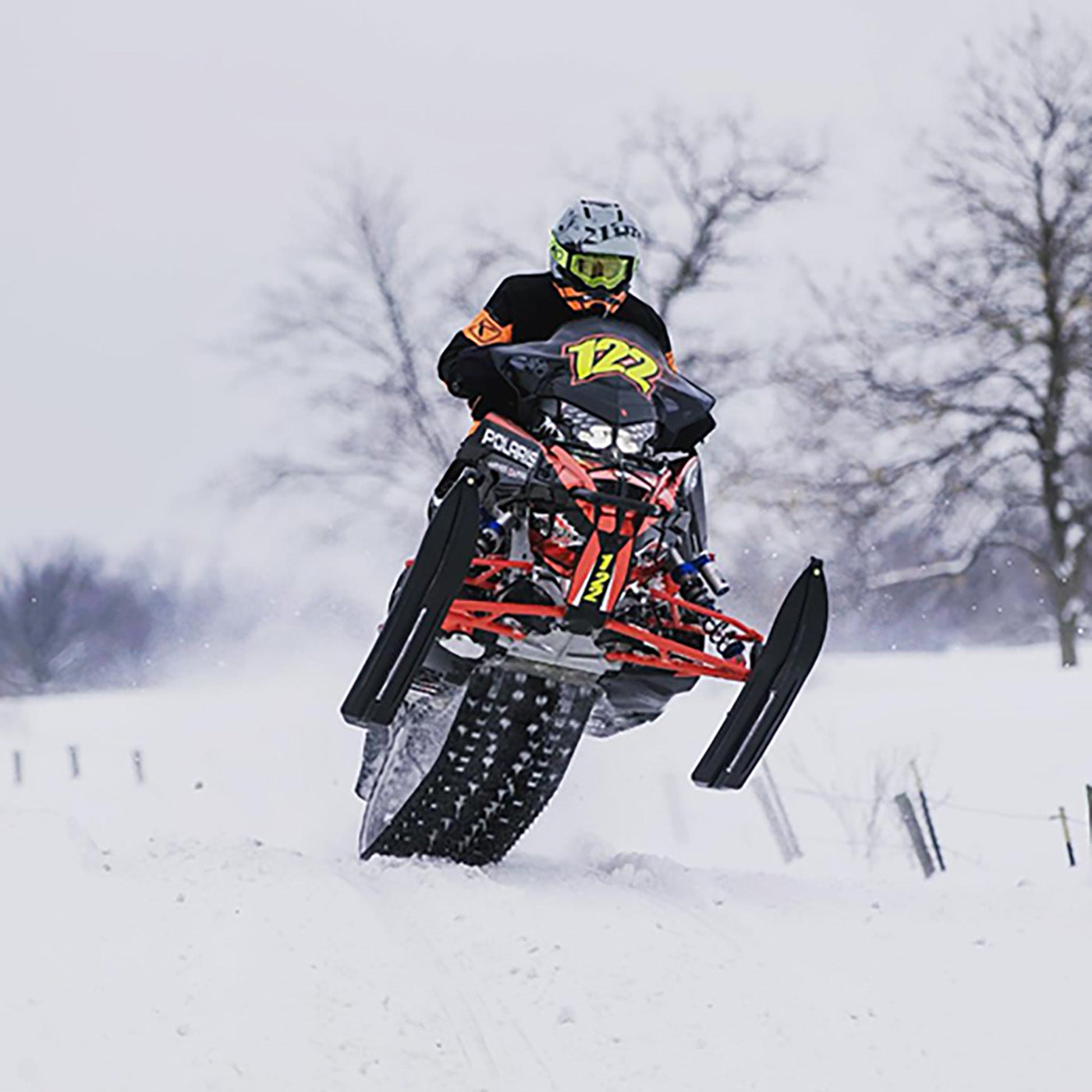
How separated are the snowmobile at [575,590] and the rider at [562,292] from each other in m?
0.18

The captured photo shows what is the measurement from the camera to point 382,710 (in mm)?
7203

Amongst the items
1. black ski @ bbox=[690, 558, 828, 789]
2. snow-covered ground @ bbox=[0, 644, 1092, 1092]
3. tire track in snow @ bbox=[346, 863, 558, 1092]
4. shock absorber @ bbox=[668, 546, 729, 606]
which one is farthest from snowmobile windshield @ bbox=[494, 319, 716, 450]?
tire track in snow @ bbox=[346, 863, 558, 1092]

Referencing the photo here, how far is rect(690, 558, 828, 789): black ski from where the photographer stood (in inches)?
297

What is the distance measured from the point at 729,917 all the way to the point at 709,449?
13797mm

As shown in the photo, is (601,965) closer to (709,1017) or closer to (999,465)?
(709,1017)

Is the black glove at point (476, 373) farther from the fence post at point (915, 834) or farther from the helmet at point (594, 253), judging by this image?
the fence post at point (915, 834)

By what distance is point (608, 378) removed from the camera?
24.6 feet

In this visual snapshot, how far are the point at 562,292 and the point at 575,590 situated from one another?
5.47 ft

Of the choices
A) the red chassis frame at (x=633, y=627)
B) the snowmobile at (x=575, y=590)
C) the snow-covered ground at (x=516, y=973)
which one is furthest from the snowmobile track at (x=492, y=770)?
the red chassis frame at (x=633, y=627)

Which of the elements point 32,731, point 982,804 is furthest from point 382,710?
point 32,731

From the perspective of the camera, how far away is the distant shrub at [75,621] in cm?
4175

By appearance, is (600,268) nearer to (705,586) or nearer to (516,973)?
(705,586)

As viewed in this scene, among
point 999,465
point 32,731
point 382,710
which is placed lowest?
point 32,731

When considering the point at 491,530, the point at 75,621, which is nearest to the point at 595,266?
the point at 491,530
